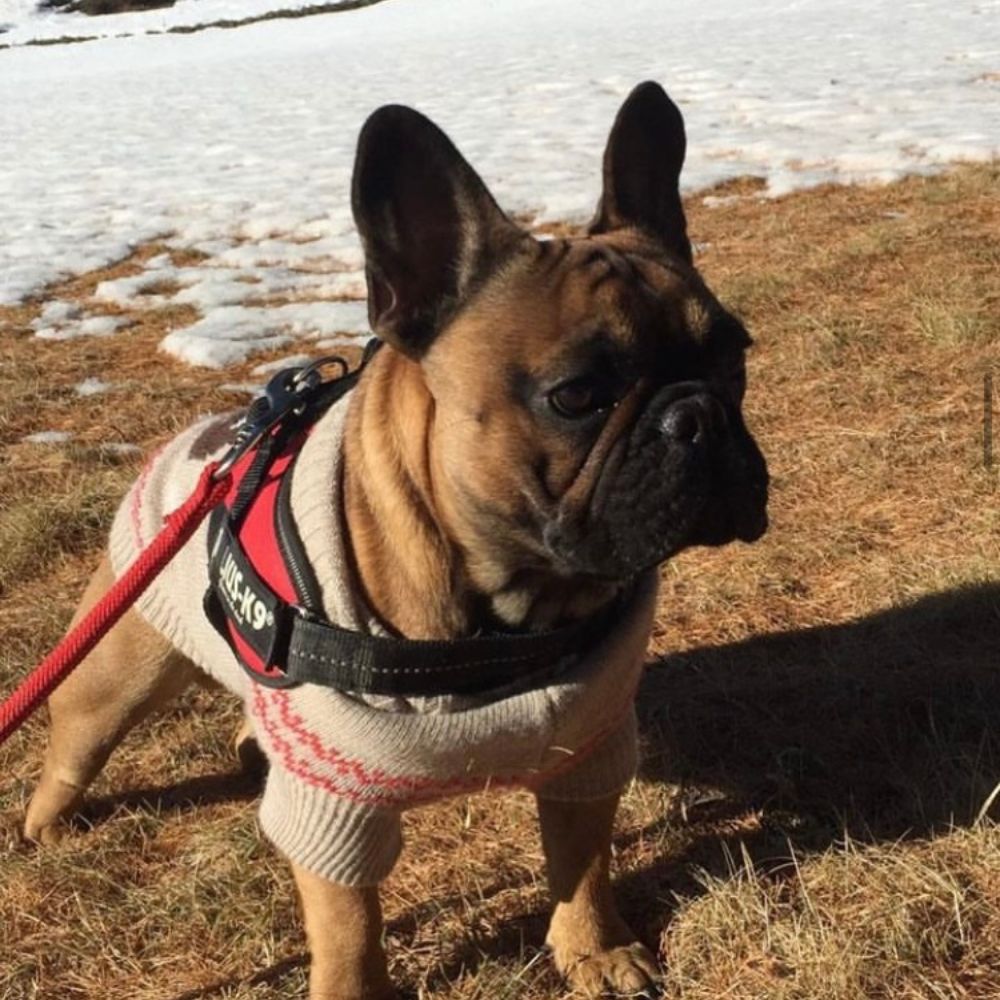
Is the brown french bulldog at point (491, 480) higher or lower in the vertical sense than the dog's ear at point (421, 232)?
lower

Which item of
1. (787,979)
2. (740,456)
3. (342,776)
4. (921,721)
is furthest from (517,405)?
(921,721)

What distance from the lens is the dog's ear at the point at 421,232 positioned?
2.13m

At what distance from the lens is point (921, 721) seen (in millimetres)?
3178

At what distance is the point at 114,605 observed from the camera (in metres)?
2.30

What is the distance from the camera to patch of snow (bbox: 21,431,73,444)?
5.50m

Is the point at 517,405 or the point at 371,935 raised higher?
the point at 517,405

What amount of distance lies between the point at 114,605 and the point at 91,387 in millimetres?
4034

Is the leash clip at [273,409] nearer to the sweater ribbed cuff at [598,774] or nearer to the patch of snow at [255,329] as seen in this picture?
the sweater ribbed cuff at [598,774]

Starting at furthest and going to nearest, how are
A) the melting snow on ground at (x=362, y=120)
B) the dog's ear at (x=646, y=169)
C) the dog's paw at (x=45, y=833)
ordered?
the melting snow on ground at (x=362, y=120) → the dog's paw at (x=45, y=833) → the dog's ear at (x=646, y=169)

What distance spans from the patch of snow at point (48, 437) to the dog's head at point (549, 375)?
3.68 m

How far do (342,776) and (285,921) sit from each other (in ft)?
2.58

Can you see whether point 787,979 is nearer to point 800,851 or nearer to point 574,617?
point 800,851

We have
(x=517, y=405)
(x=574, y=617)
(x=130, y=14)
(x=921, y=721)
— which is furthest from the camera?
(x=130, y=14)

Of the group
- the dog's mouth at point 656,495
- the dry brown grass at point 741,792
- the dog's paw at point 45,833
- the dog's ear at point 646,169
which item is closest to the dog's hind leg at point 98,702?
the dog's paw at point 45,833
